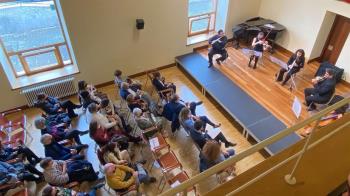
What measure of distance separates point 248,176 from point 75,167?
333 centimetres

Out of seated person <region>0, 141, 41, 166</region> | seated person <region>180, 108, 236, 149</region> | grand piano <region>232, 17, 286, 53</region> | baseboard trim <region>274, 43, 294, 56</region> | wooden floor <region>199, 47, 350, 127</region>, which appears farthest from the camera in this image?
baseboard trim <region>274, 43, 294, 56</region>

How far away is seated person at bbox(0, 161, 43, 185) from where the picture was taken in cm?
402

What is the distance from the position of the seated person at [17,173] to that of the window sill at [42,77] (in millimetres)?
2362

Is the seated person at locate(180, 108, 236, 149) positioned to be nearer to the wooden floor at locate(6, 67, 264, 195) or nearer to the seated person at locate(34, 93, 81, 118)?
→ the wooden floor at locate(6, 67, 264, 195)

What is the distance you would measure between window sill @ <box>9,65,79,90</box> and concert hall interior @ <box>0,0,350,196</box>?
3 cm

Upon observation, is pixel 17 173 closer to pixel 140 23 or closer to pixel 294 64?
pixel 140 23

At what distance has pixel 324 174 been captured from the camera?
6.88 feet

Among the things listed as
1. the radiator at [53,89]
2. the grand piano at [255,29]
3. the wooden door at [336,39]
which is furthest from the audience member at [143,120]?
the wooden door at [336,39]

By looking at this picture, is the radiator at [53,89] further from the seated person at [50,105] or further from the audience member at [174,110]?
the audience member at [174,110]

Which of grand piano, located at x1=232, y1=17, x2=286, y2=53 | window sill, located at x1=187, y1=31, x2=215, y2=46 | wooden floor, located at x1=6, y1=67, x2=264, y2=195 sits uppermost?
grand piano, located at x1=232, y1=17, x2=286, y2=53

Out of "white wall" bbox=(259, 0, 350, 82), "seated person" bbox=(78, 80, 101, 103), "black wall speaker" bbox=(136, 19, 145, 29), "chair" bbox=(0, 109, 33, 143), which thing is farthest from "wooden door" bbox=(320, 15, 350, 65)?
"chair" bbox=(0, 109, 33, 143)

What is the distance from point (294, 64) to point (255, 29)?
2.03m

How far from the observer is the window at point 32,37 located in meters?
5.54

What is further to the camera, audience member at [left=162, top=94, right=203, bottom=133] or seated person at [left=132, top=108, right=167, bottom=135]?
audience member at [left=162, top=94, right=203, bottom=133]
